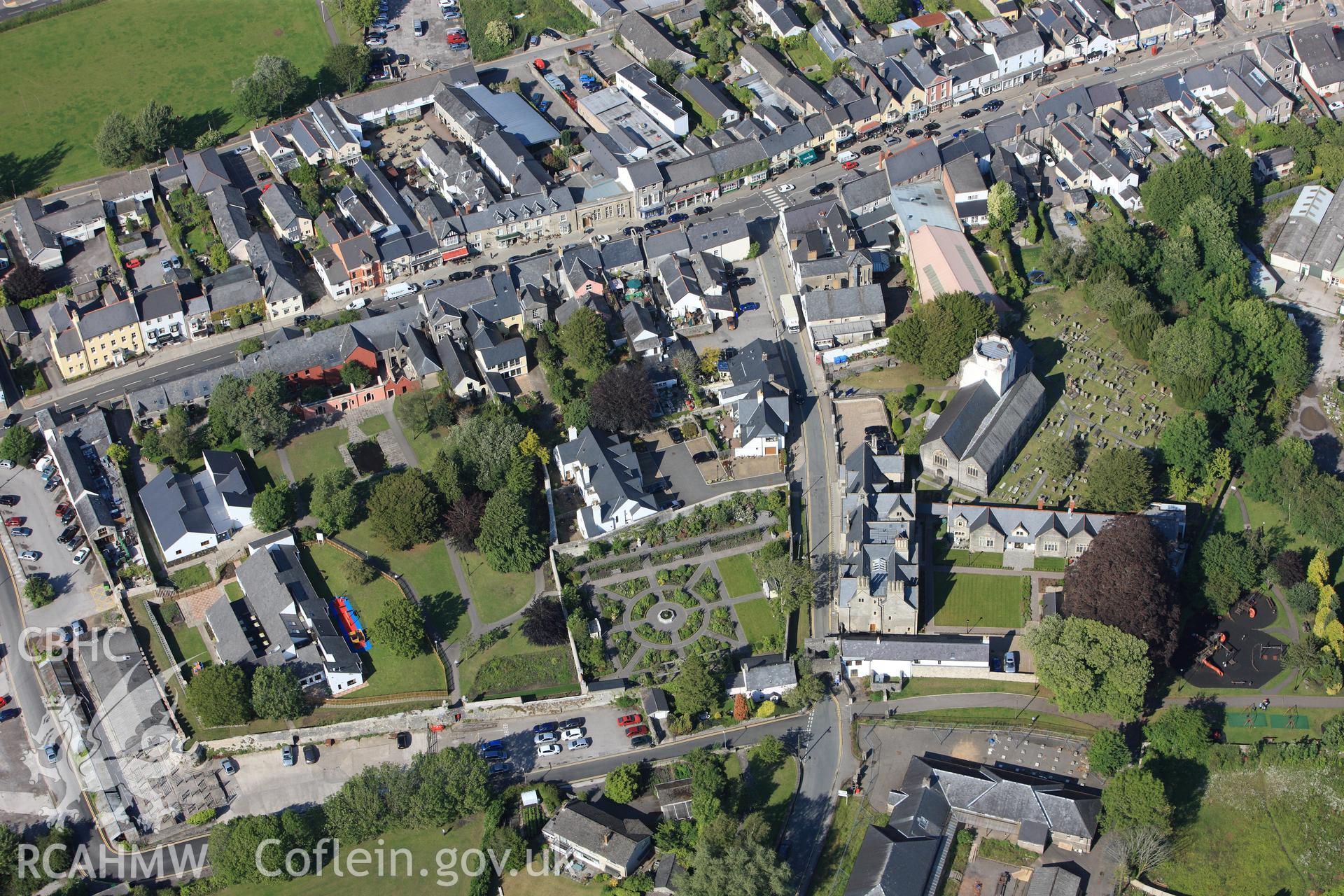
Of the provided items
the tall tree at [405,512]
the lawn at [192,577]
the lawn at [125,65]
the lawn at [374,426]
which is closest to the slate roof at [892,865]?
the tall tree at [405,512]

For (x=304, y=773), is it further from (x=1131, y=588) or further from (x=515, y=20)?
(x=515, y=20)

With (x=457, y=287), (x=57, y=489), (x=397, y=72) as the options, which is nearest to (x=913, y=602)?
(x=457, y=287)

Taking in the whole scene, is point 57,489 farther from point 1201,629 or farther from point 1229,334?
point 1229,334

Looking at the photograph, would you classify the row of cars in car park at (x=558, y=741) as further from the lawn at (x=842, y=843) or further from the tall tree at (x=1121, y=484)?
the tall tree at (x=1121, y=484)

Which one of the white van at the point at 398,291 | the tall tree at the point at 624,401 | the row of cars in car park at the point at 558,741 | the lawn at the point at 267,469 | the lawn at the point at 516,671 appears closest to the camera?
the row of cars in car park at the point at 558,741

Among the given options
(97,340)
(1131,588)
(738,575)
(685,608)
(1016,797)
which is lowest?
(1016,797)

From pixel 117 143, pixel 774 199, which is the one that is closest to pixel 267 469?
pixel 117 143
